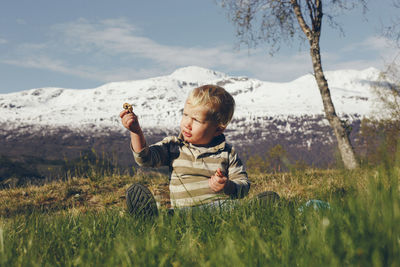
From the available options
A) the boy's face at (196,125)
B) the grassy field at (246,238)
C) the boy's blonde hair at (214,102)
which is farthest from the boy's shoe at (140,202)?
the boy's blonde hair at (214,102)

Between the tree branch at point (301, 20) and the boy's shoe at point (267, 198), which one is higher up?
the tree branch at point (301, 20)

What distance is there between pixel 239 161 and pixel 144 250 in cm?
231

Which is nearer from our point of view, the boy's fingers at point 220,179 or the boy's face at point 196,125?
the boy's fingers at point 220,179

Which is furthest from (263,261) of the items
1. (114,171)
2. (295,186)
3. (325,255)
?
(114,171)

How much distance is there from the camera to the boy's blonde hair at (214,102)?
3.62 m

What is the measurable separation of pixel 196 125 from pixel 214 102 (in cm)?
33

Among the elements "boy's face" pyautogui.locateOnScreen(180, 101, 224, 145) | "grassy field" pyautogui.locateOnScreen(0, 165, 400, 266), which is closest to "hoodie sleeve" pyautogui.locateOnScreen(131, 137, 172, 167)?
"boy's face" pyautogui.locateOnScreen(180, 101, 224, 145)

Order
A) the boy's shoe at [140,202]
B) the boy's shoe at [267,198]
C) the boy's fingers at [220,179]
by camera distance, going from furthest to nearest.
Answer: the boy's shoe at [267,198] → the boy's shoe at [140,202] → the boy's fingers at [220,179]

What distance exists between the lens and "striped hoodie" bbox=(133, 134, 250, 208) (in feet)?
11.8

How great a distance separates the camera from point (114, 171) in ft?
28.2

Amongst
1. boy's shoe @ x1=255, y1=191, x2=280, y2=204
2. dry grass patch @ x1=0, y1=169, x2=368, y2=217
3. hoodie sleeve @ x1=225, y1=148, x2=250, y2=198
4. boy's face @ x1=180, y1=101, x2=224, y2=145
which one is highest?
boy's face @ x1=180, y1=101, x2=224, y2=145

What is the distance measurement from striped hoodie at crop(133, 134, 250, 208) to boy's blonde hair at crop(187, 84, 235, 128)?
1.07 feet

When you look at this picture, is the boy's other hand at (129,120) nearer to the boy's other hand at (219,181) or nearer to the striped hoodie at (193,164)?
the striped hoodie at (193,164)

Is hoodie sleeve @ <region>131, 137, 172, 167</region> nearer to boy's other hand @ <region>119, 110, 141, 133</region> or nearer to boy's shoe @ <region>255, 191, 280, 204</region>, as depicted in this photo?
boy's other hand @ <region>119, 110, 141, 133</region>
